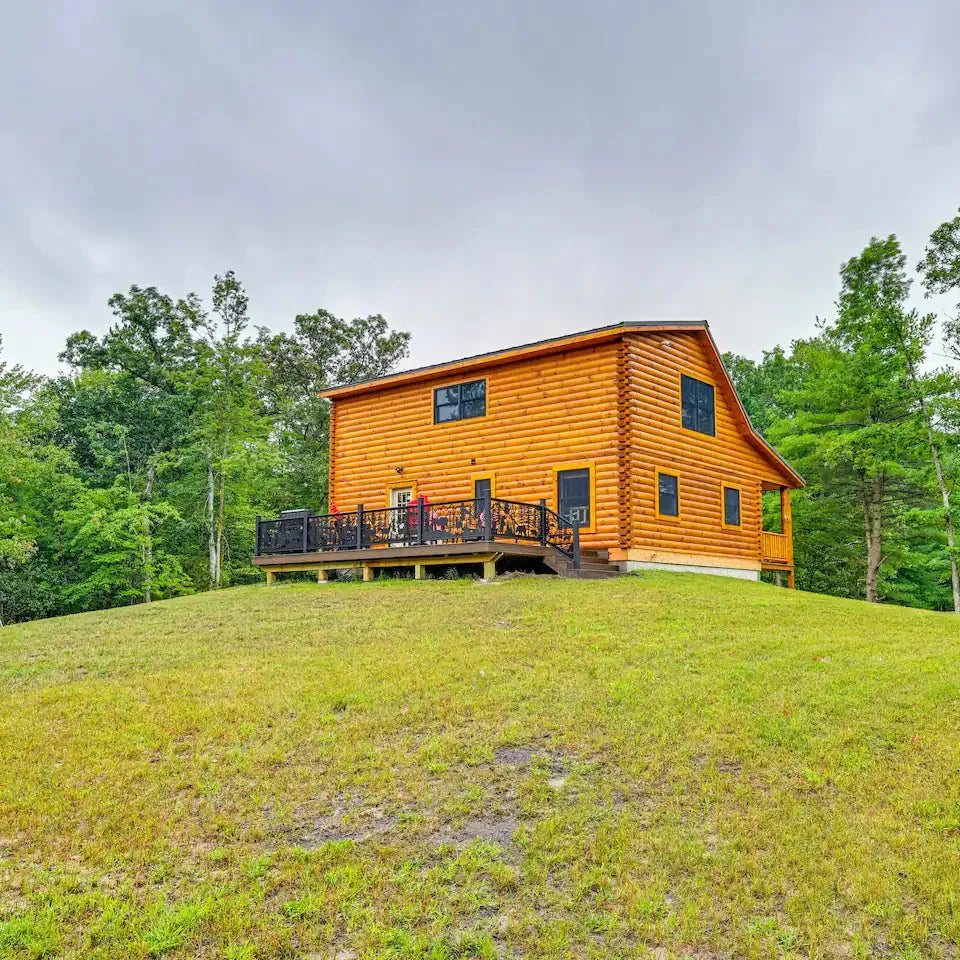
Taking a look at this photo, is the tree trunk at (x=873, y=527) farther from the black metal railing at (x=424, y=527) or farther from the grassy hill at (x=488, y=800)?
the grassy hill at (x=488, y=800)

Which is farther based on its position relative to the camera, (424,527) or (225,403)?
(225,403)

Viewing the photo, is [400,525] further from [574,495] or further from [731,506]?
[731,506]

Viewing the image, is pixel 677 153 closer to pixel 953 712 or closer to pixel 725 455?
pixel 725 455

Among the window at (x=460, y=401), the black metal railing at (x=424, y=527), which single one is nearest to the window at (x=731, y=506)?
the black metal railing at (x=424, y=527)

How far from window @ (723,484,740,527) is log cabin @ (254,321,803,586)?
0.20 ft

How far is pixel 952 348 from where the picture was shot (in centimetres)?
2302

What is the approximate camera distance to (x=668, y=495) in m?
18.9

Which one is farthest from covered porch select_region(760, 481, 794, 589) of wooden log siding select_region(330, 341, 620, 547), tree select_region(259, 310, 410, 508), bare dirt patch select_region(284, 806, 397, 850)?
tree select_region(259, 310, 410, 508)

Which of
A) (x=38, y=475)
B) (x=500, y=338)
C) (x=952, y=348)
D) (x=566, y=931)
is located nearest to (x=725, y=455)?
(x=952, y=348)

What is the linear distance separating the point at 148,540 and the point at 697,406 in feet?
68.3

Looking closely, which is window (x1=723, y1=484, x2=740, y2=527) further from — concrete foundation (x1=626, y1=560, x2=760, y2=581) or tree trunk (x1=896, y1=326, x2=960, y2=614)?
tree trunk (x1=896, y1=326, x2=960, y2=614)

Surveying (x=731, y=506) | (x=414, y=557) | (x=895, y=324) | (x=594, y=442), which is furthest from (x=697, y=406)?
(x=414, y=557)

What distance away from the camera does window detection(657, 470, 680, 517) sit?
18547 millimetres

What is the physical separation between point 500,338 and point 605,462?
122 feet
